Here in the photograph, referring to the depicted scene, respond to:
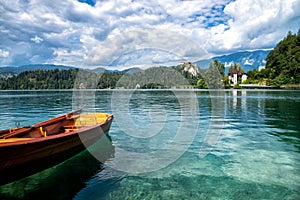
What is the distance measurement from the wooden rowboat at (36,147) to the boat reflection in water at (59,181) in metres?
0.30

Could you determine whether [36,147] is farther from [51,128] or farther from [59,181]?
[51,128]

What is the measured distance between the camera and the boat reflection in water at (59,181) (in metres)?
7.01

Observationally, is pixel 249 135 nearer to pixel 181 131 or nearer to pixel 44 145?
pixel 181 131

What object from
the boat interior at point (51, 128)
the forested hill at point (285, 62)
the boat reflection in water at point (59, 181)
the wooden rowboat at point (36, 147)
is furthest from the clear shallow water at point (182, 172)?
the forested hill at point (285, 62)

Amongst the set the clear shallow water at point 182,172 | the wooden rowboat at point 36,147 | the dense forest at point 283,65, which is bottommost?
the clear shallow water at point 182,172

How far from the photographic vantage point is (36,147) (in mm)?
7453

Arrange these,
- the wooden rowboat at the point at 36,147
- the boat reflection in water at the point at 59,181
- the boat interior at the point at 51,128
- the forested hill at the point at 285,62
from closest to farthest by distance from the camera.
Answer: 1. the wooden rowboat at the point at 36,147
2. the boat reflection in water at the point at 59,181
3. the boat interior at the point at 51,128
4. the forested hill at the point at 285,62

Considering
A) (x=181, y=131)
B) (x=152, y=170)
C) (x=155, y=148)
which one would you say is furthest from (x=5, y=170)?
(x=181, y=131)

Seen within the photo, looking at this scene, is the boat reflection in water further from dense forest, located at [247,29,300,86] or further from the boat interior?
dense forest, located at [247,29,300,86]

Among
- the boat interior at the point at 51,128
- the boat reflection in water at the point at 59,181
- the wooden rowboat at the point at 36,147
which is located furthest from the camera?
the boat interior at the point at 51,128

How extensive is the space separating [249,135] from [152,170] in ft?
27.9

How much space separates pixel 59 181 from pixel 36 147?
1513 millimetres

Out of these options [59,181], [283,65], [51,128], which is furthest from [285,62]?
[59,181]

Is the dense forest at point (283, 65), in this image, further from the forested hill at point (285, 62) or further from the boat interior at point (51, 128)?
the boat interior at point (51, 128)
